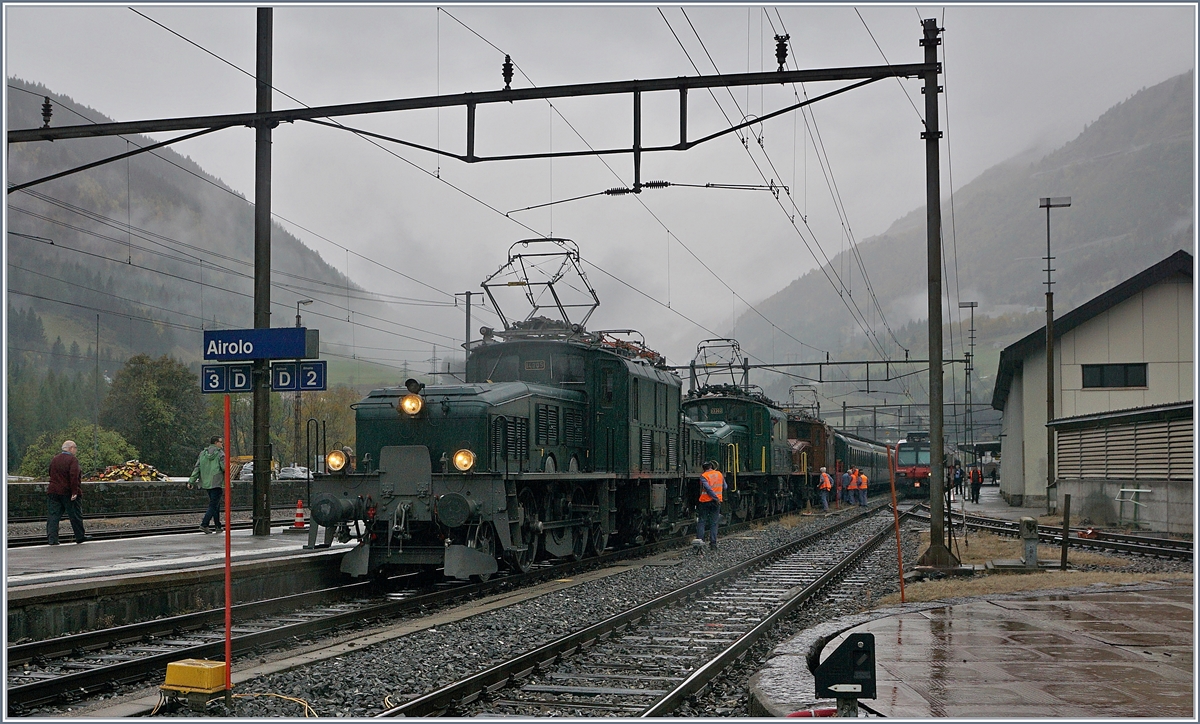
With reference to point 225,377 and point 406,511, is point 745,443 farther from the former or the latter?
point 225,377

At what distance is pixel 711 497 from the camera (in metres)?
20.0

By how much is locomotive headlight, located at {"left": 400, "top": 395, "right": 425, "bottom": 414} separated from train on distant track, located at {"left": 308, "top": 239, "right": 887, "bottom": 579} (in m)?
0.02

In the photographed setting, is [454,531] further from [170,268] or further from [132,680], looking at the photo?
[170,268]

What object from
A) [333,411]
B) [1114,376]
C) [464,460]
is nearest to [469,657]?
[464,460]

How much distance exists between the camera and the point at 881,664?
775 cm

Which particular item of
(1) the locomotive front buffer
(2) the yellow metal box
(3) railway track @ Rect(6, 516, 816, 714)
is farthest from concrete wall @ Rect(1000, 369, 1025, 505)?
(2) the yellow metal box

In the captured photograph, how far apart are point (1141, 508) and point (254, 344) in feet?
73.3

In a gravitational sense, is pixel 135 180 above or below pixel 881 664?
above

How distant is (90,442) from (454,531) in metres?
58.2

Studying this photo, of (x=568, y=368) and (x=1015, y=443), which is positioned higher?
(x=568, y=368)

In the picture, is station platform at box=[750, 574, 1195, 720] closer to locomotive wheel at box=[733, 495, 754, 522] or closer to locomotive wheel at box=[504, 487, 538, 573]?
locomotive wheel at box=[504, 487, 538, 573]

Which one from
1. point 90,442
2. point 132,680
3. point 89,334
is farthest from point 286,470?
point 89,334

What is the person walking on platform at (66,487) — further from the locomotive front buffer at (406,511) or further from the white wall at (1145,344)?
the white wall at (1145,344)

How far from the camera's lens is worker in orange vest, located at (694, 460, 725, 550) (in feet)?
64.6
